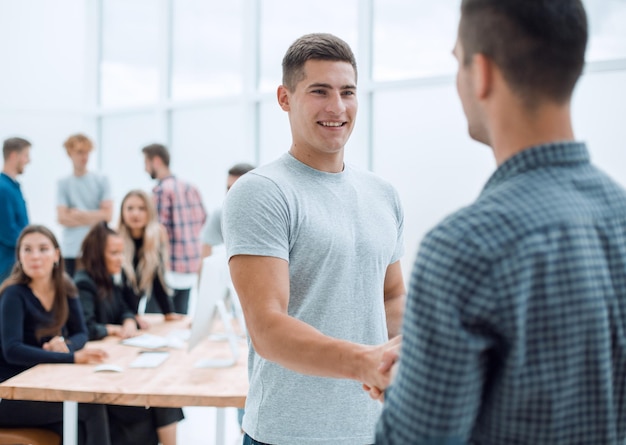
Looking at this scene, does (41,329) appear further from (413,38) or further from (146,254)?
(413,38)

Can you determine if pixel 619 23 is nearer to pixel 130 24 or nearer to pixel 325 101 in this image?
pixel 325 101

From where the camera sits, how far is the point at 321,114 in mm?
1568

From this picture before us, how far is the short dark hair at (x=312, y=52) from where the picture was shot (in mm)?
1571

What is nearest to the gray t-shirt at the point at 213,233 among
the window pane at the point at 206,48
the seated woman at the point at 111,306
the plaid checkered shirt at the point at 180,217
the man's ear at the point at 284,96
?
the seated woman at the point at 111,306

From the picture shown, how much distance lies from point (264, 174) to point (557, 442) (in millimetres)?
914

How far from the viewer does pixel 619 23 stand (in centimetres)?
380

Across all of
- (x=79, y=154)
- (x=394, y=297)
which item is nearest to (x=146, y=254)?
(x=79, y=154)

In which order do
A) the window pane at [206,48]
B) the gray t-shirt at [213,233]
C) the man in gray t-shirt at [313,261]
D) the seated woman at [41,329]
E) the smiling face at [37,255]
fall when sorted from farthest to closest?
the window pane at [206,48]
the gray t-shirt at [213,233]
the smiling face at [37,255]
the seated woman at [41,329]
the man in gray t-shirt at [313,261]

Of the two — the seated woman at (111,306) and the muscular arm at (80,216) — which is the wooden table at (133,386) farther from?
the muscular arm at (80,216)

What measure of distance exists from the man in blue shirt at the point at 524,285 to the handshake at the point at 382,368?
30cm

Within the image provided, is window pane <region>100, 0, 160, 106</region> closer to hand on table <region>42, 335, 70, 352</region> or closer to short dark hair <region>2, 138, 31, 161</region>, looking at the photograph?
short dark hair <region>2, 138, 31, 161</region>

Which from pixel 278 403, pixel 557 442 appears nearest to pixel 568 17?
pixel 557 442

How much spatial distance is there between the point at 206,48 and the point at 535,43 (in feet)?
20.5

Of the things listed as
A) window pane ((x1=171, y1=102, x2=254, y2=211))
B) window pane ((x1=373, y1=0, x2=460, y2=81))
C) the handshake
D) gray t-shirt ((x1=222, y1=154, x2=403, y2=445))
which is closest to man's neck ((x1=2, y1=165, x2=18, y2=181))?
window pane ((x1=171, y1=102, x2=254, y2=211))
